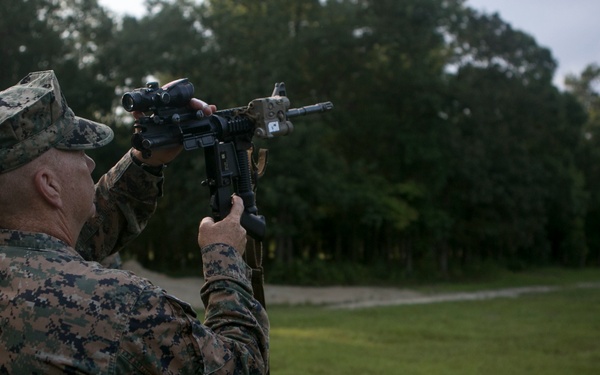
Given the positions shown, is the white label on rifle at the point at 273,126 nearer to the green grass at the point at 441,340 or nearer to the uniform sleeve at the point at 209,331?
the uniform sleeve at the point at 209,331

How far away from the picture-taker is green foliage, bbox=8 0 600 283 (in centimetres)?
→ 3123

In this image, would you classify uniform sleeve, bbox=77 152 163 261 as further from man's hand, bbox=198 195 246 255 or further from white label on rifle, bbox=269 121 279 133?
man's hand, bbox=198 195 246 255

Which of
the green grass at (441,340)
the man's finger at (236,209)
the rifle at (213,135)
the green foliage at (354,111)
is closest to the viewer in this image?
the man's finger at (236,209)

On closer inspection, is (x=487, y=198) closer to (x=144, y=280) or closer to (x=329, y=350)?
(x=329, y=350)

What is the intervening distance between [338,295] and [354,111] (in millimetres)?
10604

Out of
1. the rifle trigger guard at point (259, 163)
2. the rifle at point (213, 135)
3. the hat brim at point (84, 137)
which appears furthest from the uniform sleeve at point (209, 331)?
the rifle trigger guard at point (259, 163)

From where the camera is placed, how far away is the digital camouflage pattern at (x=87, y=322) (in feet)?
7.27

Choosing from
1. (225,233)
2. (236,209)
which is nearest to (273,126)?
(236,209)

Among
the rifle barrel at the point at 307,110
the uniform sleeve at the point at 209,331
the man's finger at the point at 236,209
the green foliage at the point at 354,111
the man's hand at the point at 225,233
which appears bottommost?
the uniform sleeve at the point at 209,331

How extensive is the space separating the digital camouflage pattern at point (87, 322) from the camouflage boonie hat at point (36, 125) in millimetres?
238

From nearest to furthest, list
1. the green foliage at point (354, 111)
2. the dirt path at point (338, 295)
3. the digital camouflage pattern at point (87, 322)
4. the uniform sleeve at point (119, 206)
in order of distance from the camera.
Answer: the digital camouflage pattern at point (87, 322) → the uniform sleeve at point (119, 206) → the dirt path at point (338, 295) → the green foliage at point (354, 111)

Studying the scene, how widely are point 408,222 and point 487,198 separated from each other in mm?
4190

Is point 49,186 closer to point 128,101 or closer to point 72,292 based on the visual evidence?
point 72,292

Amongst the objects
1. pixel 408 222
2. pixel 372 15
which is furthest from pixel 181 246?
pixel 372 15
